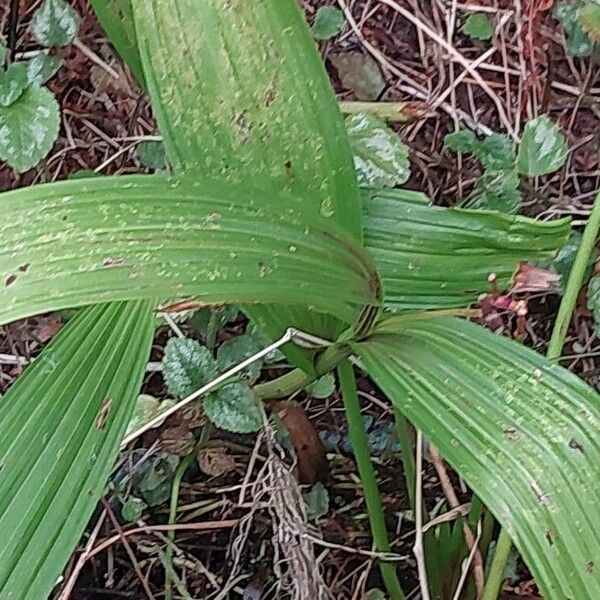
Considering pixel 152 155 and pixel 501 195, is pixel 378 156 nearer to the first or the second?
pixel 501 195

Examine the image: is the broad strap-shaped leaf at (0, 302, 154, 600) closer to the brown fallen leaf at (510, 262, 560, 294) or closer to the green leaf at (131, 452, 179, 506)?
the brown fallen leaf at (510, 262, 560, 294)

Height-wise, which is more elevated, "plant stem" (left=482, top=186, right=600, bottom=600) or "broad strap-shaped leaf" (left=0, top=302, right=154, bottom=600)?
"broad strap-shaped leaf" (left=0, top=302, right=154, bottom=600)

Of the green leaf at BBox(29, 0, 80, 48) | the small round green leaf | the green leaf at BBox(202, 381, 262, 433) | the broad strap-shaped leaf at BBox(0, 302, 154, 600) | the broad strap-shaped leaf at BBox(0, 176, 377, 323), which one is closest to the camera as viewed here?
the broad strap-shaped leaf at BBox(0, 176, 377, 323)

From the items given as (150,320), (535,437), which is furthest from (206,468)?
(535,437)

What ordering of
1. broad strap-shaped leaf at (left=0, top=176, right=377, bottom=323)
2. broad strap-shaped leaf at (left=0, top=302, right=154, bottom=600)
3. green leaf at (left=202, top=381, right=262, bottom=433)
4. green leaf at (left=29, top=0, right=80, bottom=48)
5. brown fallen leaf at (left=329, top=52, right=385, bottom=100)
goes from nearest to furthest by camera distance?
broad strap-shaped leaf at (left=0, top=176, right=377, bottom=323) < broad strap-shaped leaf at (left=0, top=302, right=154, bottom=600) < green leaf at (left=202, top=381, right=262, bottom=433) < green leaf at (left=29, top=0, right=80, bottom=48) < brown fallen leaf at (left=329, top=52, right=385, bottom=100)

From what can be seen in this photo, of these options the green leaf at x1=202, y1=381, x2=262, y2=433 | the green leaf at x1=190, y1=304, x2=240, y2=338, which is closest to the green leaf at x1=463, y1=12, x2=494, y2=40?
the green leaf at x1=190, y1=304, x2=240, y2=338

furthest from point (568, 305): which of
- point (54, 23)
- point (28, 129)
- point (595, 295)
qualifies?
point (54, 23)
